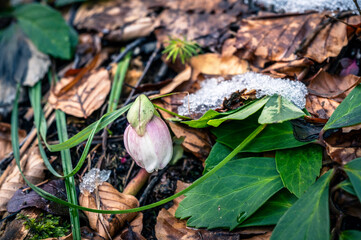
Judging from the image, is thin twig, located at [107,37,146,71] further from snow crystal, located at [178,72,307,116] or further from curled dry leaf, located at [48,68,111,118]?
snow crystal, located at [178,72,307,116]

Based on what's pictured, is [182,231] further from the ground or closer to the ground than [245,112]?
closer to the ground

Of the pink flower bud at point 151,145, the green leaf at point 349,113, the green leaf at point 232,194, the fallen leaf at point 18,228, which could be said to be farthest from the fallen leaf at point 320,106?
the fallen leaf at point 18,228

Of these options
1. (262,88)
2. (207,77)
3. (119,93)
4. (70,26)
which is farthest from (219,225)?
(70,26)

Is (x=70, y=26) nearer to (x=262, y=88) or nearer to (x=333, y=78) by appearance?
(x=262, y=88)

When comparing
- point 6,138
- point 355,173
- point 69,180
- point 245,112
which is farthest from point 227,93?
point 6,138

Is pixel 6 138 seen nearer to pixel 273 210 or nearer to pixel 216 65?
pixel 216 65

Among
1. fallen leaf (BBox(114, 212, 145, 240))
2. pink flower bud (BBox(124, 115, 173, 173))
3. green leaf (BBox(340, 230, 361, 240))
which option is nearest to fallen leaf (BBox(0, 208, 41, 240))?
fallen leaf (BBox(114, 212, 145, 240))
